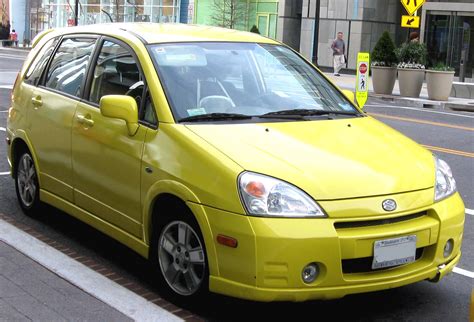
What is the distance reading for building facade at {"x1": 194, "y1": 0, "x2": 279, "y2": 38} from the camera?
143ft

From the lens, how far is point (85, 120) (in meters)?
5.71

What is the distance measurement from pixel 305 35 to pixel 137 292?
3536 centimetres

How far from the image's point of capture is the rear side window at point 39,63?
686 centimetres

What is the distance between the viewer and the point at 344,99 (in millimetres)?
5930

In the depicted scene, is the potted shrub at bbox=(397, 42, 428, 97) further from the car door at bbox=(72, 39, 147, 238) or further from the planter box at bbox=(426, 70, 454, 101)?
the car door at bbox=(72, 39, 147, 238)

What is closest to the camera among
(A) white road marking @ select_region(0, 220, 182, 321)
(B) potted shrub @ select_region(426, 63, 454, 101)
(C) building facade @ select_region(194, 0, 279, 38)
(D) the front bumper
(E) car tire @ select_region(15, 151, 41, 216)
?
(D) the front bumper

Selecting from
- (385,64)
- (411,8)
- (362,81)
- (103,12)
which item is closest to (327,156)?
(362,81)

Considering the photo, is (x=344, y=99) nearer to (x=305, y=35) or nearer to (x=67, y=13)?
(x=305, y=35)

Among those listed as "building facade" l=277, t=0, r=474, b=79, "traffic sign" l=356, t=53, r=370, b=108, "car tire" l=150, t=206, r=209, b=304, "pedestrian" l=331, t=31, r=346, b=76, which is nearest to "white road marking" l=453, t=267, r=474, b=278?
"car tire" l=150, t=206, r=209, b=304

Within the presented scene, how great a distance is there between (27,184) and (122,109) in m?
2.19

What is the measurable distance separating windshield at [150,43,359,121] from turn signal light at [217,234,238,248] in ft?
3.33

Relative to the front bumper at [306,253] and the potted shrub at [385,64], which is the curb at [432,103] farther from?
the front bumper at [306,253]

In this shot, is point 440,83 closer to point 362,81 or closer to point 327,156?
point 362,81

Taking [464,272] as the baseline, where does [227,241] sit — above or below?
above
